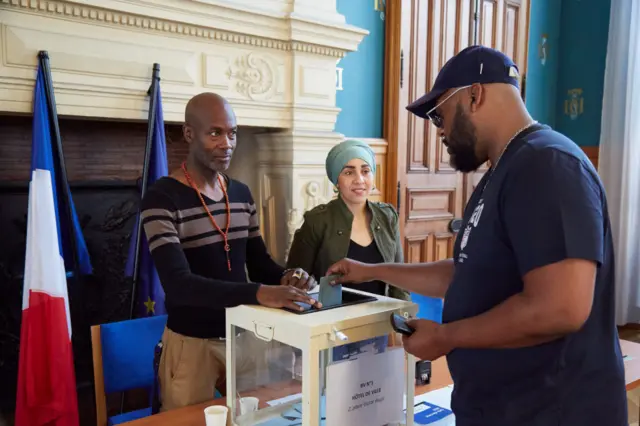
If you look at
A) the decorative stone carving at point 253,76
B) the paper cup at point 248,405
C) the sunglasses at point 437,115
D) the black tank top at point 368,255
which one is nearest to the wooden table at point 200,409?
the paper cup at point 248,405

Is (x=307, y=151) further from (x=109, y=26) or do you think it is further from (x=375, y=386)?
(x=375, y=386)

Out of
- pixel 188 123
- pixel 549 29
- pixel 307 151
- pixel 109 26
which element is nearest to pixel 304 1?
pixel 307 151

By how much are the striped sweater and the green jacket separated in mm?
369

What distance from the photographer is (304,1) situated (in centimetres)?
241

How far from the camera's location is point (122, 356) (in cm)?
168

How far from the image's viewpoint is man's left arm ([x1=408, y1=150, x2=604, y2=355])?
0.78 meters

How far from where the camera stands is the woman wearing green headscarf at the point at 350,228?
6.37 feet

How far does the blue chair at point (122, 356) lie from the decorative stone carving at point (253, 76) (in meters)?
1.07

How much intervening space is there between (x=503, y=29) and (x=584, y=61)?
84 centimetres

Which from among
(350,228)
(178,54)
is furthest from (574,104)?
(178,54)

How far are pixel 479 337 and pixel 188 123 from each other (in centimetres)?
101

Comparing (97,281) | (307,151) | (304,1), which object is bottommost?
(97,281)

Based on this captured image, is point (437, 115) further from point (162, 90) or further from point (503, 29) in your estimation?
point (503, 29)

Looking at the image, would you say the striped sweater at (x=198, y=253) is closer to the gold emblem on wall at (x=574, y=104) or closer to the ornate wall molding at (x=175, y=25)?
the ornate wall molding at (x=175, y=25)
